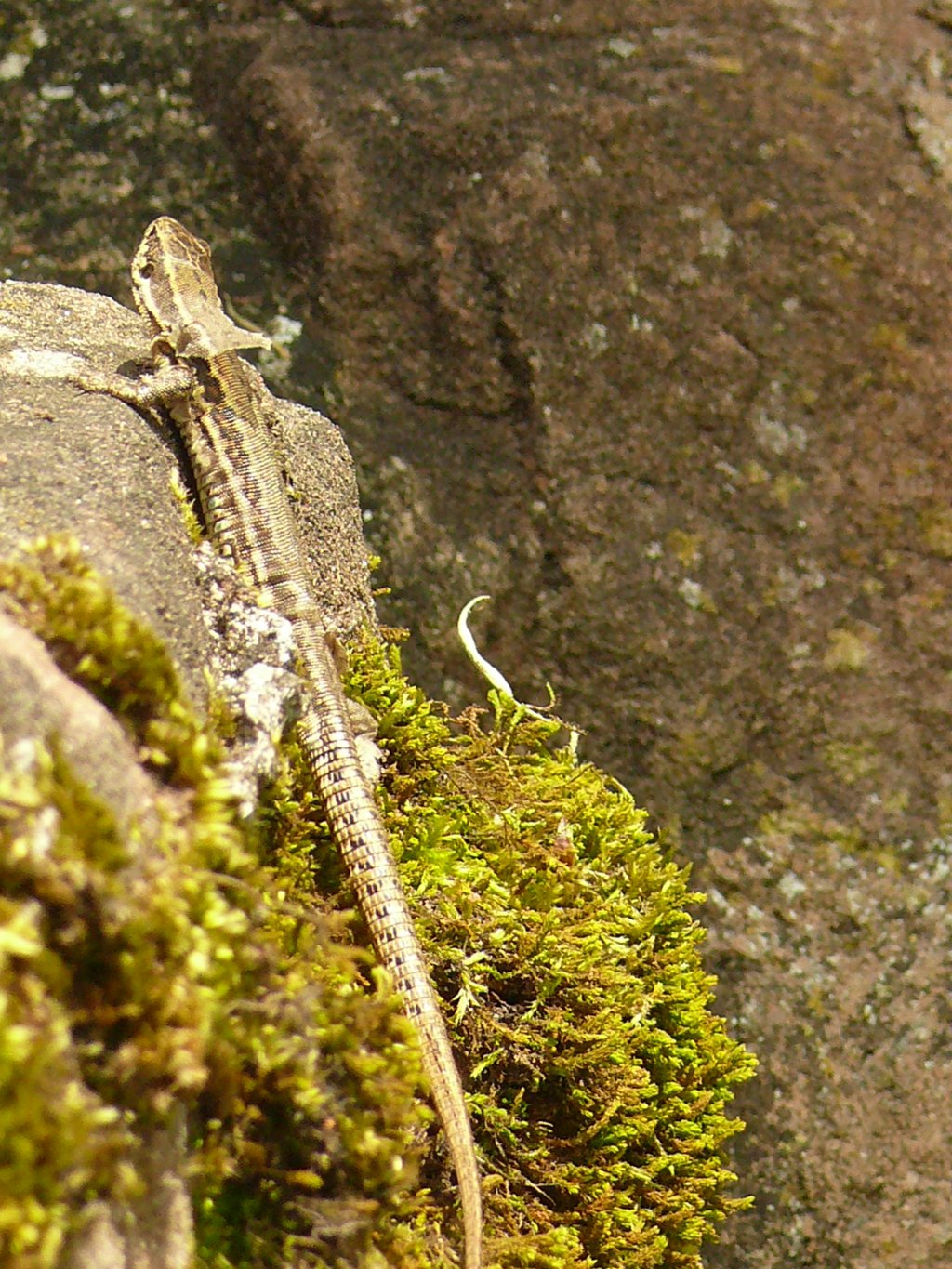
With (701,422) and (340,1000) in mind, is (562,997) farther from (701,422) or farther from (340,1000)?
(701,422)

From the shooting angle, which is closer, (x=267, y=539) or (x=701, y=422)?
(x=267, y=539)

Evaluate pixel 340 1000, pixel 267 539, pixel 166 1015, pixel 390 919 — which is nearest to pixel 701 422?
pixel 267 539

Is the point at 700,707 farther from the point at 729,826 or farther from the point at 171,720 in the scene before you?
the point at 171,720

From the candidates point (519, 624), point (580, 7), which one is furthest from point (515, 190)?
point (519, 624)

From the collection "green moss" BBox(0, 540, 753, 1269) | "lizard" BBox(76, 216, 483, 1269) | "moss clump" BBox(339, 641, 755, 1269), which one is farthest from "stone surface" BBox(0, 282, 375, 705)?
"moss clump" BBox(339, 641, 755, 1269)

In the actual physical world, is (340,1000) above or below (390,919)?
above

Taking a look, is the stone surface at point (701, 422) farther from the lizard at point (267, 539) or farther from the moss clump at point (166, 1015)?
the moss clump at point (166, 1015)

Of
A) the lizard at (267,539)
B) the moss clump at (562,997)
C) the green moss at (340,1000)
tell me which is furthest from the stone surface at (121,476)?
the moss clump at (562,997)

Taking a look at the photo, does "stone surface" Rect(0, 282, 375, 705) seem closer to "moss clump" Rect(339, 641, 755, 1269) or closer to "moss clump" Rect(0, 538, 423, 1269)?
"moss clump" Rect(0, 538, 423, 1269)
